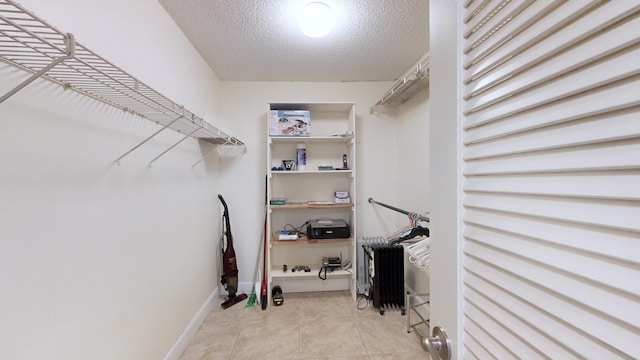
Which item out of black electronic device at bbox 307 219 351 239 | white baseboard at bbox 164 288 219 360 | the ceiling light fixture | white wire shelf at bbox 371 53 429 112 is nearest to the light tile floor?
white baseboard at bbox 164 288 219 360

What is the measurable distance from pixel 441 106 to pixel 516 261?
38 centimetres

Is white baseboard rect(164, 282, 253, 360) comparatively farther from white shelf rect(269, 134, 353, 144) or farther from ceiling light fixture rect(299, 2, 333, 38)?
ceiling light fixture rect(299, 2, 333, 38)

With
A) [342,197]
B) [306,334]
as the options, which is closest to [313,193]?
[342,197]

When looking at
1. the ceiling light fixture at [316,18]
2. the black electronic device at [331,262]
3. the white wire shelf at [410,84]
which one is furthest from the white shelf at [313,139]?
the black electronic device at [331,262]

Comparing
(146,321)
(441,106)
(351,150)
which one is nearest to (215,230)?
(146,321)

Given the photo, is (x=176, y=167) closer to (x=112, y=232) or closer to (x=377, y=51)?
(x=112, y=232)

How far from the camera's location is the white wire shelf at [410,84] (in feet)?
6.53

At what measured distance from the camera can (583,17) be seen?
0.33 meters

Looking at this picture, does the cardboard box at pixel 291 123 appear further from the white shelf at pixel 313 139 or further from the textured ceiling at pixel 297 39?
the textured ceiling at pixel 297 39

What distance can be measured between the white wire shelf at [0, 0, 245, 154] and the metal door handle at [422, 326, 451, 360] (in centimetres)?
110

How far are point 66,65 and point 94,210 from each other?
0.65m

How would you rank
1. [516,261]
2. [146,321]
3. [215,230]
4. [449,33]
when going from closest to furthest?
[516,261]
[449,33]
[146,321]
[215,230]

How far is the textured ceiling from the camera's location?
67.3 inches

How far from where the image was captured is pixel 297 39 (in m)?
2.08
